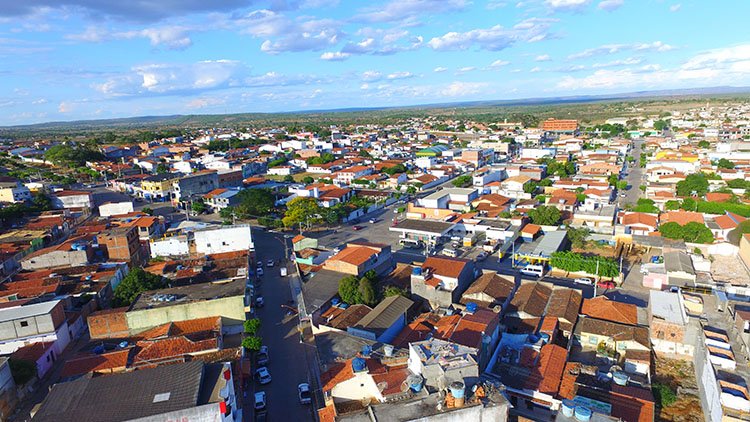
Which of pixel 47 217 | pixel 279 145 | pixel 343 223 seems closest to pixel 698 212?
pixel 343 223

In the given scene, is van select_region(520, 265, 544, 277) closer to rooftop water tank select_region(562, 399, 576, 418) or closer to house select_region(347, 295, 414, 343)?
house select_region(347, 295, 414, 343)

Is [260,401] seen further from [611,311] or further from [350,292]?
[611,311]

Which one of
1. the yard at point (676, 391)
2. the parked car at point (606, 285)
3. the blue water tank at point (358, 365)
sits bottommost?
the parked car at point (606, 285)

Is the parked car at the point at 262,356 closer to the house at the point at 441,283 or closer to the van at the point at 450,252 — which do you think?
the house at the point at 441,283

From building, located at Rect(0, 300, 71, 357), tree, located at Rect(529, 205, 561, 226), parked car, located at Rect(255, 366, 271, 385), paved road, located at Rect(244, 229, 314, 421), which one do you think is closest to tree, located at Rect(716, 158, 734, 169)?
tree, located at Rect(529, 205, 561, 226)

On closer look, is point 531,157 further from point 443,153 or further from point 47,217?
point 47,217

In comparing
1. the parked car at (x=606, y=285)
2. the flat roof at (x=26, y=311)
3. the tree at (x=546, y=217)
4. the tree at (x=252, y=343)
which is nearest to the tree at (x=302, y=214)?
the tree at (x=546, y=217)

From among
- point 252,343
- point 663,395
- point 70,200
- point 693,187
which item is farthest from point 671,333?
point 70,200
